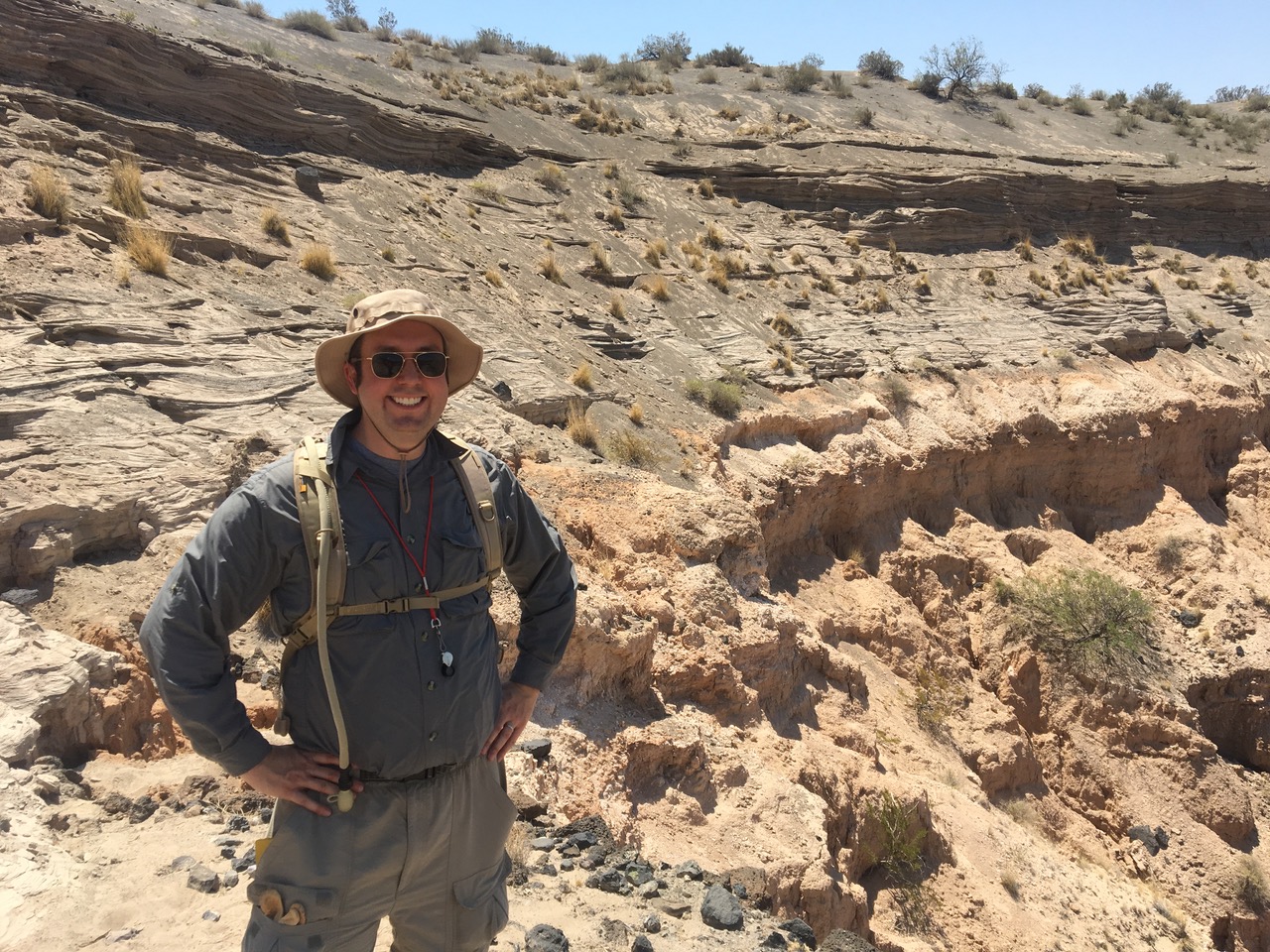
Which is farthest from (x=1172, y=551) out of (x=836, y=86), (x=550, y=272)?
(x=836, y=86)

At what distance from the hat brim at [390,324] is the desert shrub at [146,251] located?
6.30 meters

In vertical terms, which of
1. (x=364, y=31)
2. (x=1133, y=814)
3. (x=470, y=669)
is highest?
(x=364, y=31)

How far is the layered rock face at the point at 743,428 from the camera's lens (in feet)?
18.9

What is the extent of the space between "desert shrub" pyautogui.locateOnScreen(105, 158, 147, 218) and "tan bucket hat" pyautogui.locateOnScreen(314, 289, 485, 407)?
24.7 ft

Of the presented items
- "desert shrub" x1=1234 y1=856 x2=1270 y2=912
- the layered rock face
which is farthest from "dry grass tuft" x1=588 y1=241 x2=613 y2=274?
"desert shrub" x1=1234 y1=856 x2=1270 y2=912

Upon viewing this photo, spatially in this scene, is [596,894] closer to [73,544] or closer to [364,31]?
[73,544]

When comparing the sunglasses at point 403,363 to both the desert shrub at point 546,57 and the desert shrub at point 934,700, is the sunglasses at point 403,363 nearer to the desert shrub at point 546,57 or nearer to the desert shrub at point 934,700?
the desert shrub at point 934,700

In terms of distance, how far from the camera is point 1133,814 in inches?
381

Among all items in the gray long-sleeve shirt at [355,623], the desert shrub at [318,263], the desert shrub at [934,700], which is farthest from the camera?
the desert shrub at [318,263]

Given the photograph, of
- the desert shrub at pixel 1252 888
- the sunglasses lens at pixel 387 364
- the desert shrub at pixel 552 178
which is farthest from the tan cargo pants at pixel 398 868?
the desert shrub at pixel 552 178

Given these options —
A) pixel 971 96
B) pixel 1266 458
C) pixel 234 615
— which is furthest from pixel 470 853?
pixel 971 96

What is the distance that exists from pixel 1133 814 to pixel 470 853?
9.66 metres

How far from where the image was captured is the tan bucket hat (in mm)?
2402

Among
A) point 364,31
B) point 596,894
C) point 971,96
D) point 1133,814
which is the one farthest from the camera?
point 971,96
